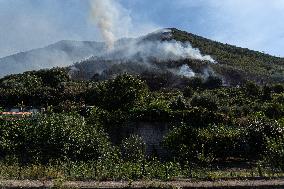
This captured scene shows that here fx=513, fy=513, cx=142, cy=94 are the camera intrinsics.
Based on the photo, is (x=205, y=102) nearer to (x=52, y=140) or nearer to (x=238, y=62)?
(x=52, y=140)

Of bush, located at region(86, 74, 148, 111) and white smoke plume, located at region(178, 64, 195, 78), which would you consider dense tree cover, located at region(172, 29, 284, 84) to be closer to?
white smoke plume, located at region(178, 64, 195, 78)

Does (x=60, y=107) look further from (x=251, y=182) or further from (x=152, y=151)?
(x=251, y=182)

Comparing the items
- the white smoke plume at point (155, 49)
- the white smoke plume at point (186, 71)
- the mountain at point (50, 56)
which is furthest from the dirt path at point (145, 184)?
the mountain at point (50, 56)

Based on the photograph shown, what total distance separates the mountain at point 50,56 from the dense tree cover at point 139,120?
77.4m

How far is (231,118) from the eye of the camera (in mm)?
31984

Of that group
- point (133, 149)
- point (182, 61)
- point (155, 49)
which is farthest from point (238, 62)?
point (133, 149)

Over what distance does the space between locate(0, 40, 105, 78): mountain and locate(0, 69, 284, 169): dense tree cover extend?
7738cm

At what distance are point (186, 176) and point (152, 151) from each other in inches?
356

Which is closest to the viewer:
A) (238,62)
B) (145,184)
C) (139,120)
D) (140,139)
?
(145,184)

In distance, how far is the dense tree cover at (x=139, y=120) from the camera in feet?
85.5

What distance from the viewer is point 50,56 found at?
13138cm

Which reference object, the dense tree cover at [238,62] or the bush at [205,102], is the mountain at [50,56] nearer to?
the dense tree cover at [238,62]

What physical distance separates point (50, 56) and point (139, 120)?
103 meters

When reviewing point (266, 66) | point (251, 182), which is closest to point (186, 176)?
point (251, 182)
